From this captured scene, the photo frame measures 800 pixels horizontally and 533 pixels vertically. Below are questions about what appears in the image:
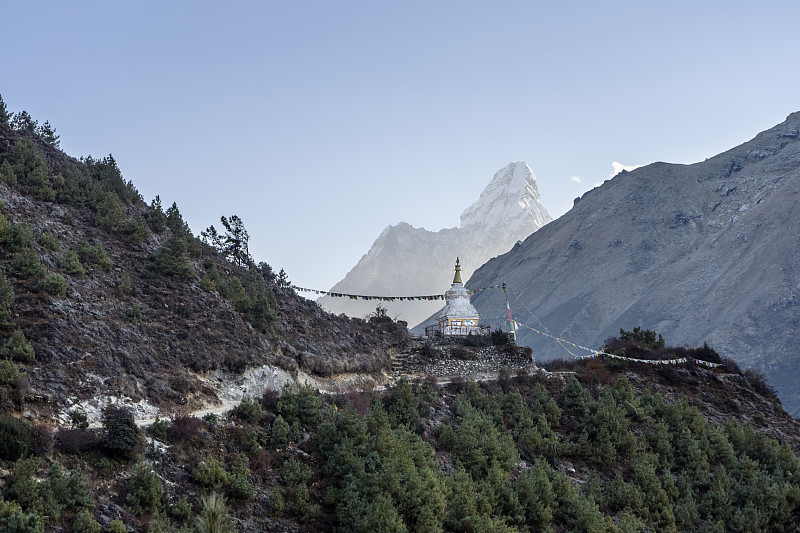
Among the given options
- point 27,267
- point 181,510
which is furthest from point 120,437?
point 27,267

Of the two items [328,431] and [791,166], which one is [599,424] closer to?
[328,431]

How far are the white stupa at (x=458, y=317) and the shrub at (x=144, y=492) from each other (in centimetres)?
3487

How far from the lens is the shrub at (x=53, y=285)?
28859 millimetres

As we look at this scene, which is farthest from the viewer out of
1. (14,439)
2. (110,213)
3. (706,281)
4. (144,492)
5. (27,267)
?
(706,281)

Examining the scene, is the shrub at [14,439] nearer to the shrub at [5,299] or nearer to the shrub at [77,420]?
the shrub at [77,420]

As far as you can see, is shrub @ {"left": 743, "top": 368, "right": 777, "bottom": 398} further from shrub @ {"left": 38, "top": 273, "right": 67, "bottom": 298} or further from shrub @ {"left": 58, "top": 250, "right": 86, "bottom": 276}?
shrub @ {"left": 38, "top": 273, "right": 67, "bottom": 298}

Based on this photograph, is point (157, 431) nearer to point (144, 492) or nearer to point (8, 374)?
point (144, 492)

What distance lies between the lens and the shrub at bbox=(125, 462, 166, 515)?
60.0 feet

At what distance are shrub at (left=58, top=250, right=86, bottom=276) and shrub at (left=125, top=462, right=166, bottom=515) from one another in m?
15.4

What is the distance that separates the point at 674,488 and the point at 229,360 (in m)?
21.2

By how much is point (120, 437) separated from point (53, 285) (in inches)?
465

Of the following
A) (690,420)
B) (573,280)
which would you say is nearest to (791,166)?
(573,280)

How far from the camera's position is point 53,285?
94.9 ft

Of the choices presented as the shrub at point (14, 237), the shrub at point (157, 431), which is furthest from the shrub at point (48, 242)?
the shrub at point (157, 431)
